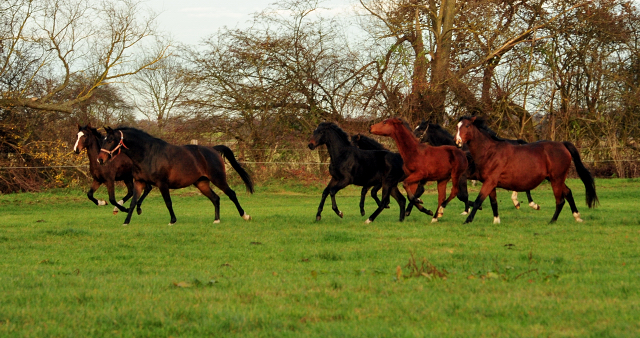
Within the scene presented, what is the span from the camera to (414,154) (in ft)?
38.8

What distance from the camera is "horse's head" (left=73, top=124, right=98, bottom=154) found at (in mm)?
15355

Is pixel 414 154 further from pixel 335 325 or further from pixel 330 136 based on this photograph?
pixel 335 325

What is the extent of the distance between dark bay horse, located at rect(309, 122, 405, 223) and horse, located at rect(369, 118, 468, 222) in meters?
0.47

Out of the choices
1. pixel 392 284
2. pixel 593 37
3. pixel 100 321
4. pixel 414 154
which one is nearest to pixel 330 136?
pixel 414 154

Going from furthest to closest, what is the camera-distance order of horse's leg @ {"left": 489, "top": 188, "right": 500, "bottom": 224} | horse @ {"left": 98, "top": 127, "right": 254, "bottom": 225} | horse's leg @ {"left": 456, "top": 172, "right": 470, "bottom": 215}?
horse's leg @ {"left": 456, "top": 172, "right": 470, "bottom": 215}
horse @ {"left": 98, "top": 127, "right": 254, "bottom": 225}
horse's leg @ {"left": 489, "top": 188, "right": 500, "bottom": 224}

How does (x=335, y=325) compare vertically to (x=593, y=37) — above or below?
below

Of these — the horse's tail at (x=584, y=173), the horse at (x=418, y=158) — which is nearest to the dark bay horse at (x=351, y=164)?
the horse at (x=418, y=158)

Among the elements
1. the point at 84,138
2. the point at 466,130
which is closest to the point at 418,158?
the point at 466,130

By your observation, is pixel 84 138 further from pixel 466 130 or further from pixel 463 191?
pixel 466 130

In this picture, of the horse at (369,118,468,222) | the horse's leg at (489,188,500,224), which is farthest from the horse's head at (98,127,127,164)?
the horse's leg at (489,188,500,224)

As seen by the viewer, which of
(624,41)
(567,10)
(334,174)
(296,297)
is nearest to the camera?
(296,297)

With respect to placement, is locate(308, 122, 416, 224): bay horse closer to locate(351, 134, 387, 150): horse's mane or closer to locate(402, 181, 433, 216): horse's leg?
locate(402, 181, 433, 216): horse's leg

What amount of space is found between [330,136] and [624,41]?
20431 millimetres

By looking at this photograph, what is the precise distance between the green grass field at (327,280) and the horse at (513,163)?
1.92 feet
